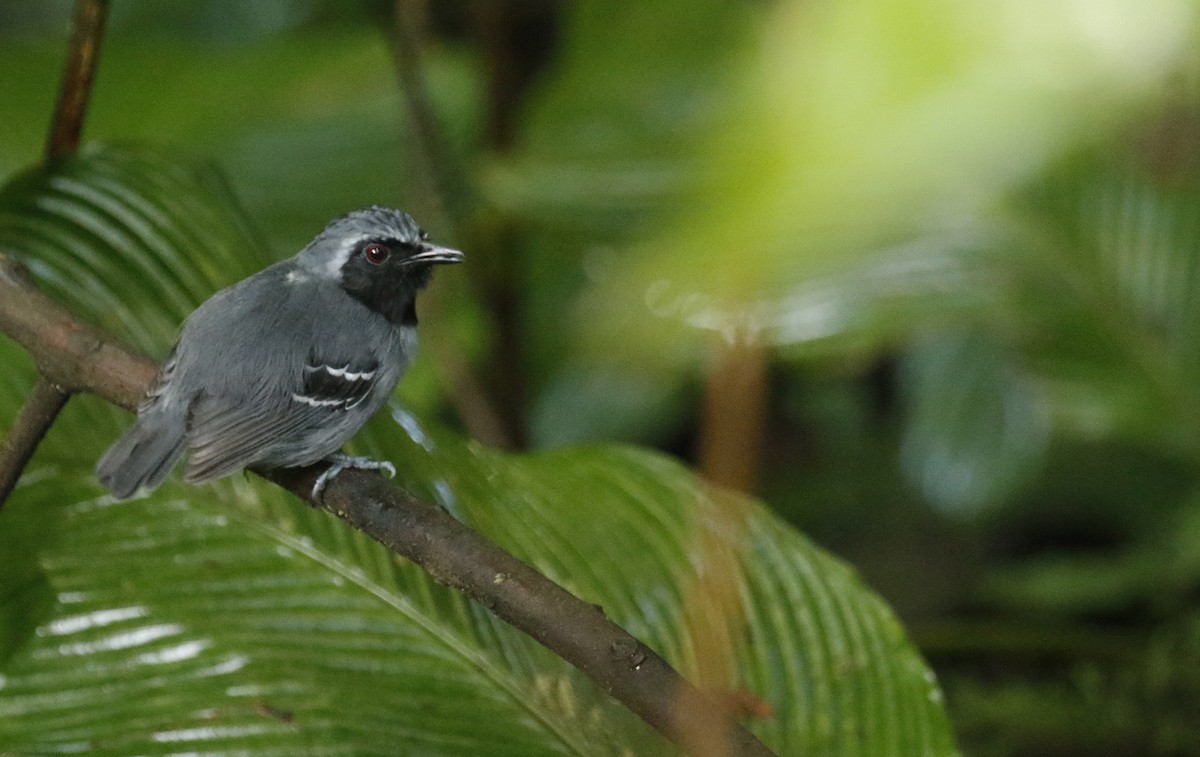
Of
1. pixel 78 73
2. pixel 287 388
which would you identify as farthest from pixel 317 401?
pixel 78 73

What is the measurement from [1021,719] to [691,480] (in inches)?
51.2

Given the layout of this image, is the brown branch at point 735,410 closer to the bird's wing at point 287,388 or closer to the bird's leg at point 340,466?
the bird's leg at point 340,466

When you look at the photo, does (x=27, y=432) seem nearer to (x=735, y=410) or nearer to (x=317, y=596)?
(x=317, y=596)

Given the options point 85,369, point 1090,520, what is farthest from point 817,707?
point 1090,520

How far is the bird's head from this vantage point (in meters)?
1.69

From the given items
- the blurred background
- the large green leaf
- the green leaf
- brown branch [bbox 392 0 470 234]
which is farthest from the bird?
the green leaf

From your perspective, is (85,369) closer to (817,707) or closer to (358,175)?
(817,707)

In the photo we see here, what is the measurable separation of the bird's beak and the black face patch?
0.03 ft

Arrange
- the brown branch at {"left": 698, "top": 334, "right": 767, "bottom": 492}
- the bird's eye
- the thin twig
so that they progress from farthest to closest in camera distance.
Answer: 1. the bird's eye
2. the thin twig
3. the brown branch at {"left": 698, "top": 334, "right": 767, "bottom": 492}

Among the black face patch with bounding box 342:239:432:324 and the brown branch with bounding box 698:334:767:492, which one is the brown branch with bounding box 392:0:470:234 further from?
the brown branch with bounding box 698:334:767:492

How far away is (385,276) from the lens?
1.73 m

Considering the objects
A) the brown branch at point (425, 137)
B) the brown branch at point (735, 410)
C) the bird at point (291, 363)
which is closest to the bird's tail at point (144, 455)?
the bird at point (291, 363)

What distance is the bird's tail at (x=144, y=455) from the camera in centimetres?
137

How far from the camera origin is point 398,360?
1.72 meters
